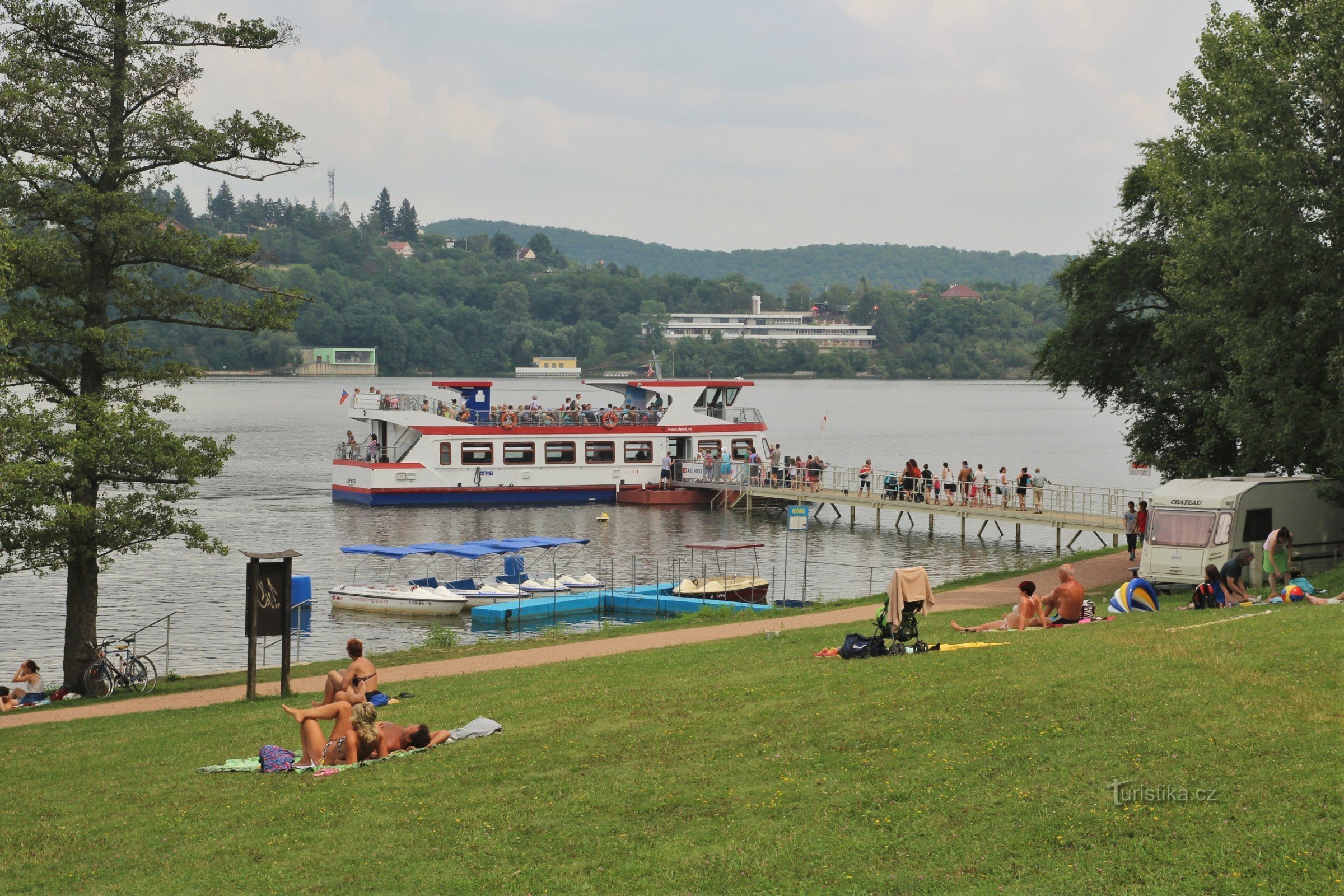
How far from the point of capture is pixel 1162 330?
114ft

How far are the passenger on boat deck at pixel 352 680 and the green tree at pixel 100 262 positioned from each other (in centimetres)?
668

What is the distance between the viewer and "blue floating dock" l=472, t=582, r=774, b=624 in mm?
33500

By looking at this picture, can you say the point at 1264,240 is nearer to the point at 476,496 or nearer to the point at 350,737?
the point at 350,737

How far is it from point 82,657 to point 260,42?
35.7 feet

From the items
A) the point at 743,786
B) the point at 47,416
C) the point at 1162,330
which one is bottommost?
the point at 743,786

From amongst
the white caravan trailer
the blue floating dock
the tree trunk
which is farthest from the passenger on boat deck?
the white caravan trailer

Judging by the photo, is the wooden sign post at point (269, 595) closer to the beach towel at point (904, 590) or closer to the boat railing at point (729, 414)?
the beach towel at point (904, 590)

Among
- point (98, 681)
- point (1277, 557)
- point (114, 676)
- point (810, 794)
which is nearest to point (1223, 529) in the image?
point (1277, 557)

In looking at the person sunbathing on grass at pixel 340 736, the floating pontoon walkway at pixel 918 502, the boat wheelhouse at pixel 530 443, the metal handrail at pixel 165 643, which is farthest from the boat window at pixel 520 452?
the person sunbathing on grass at pixel 340 736

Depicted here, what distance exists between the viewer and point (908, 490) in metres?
53.0

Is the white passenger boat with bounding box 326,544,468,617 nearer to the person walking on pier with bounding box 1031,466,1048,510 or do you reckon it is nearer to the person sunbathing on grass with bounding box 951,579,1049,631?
the person sunbathing on grass with bounding box 951,579,1049,631

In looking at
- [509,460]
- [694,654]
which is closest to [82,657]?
[694,654]

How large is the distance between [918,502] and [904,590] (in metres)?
33.3

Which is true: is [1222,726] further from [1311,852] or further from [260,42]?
[260,42]
